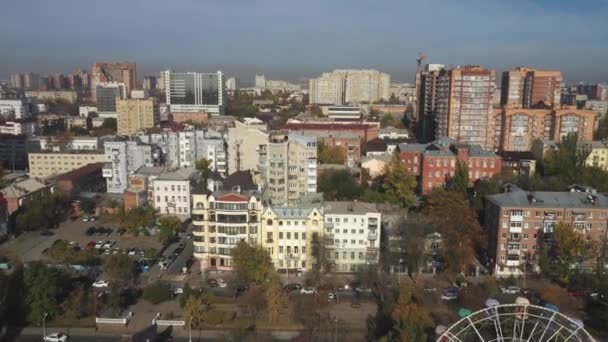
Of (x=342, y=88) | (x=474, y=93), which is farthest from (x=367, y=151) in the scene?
(x=342, y=88)

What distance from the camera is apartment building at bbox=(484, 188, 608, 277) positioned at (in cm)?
1844

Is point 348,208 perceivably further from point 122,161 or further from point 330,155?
point 122,161

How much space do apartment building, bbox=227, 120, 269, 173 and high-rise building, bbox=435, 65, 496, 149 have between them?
46.5ft

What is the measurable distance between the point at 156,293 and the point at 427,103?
33.4 metres

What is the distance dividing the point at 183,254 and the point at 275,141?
21.9 feet

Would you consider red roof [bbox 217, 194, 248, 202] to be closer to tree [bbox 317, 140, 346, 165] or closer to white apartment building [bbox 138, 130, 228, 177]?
tree [bbox 317, 140, 346, 165]

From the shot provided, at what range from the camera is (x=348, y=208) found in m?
19.5

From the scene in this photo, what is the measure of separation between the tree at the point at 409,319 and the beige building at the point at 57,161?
24.6 meters

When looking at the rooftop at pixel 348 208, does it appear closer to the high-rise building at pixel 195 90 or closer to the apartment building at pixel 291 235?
the apartment building at pixel 291 235

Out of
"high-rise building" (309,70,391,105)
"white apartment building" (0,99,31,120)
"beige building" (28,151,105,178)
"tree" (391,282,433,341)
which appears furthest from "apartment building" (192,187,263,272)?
"high-rise building" (309,70,391,105)

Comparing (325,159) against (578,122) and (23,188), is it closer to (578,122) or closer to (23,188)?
(23,188)

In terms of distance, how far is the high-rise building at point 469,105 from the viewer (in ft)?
112

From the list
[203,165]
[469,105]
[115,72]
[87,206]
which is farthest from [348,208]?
[115,72]

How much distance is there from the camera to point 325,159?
3161 centimetres
